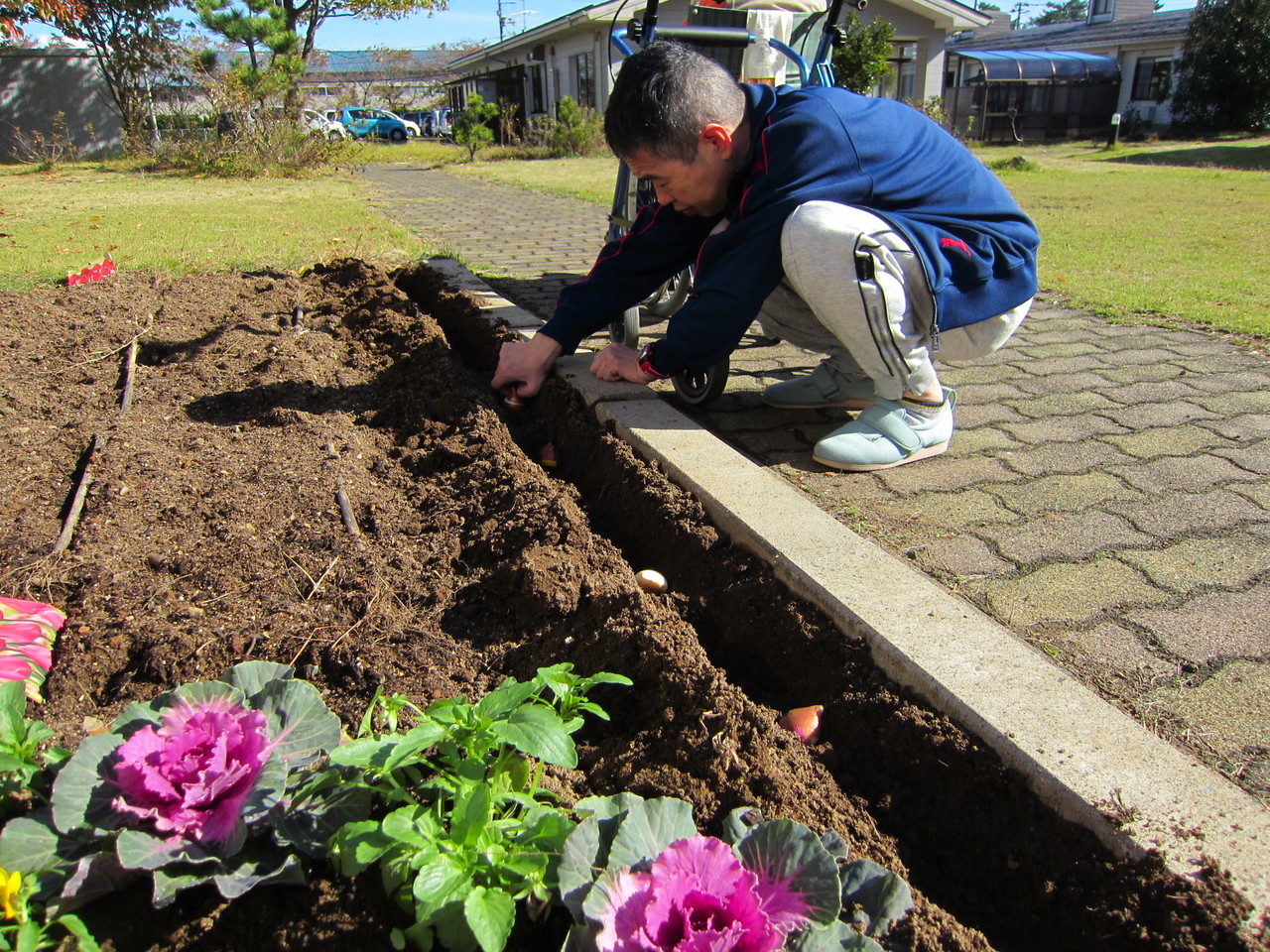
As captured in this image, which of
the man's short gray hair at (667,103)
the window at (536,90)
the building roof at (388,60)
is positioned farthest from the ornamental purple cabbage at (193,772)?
the building roof at (388,60)

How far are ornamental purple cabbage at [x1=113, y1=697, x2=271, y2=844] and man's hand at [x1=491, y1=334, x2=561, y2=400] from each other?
78.2 inches

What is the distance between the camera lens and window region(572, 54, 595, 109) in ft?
82.6

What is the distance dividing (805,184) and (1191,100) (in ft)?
90.4

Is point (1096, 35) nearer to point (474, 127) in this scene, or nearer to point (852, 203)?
point (474, 127)

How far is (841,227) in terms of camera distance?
240cm

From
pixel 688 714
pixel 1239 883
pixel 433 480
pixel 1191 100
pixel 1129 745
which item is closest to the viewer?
pixel 1239 883

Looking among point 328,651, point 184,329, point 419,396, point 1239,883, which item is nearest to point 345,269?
point 184,329

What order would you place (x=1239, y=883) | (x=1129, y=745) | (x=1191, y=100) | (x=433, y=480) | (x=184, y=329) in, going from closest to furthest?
(x=1239, y=883), (x=1129, y=745), (x=433, y=480), (x=184, y=329), (x=1191, y=100)

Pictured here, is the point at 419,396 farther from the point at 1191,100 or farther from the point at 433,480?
the point at 1191,100

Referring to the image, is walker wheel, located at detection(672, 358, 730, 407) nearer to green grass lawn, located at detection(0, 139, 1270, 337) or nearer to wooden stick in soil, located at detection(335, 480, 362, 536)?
wooden stick in soil, located at detection(335, 480, 362, 536)

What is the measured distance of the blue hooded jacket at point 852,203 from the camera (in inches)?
96.7

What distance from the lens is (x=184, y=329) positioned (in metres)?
4.04

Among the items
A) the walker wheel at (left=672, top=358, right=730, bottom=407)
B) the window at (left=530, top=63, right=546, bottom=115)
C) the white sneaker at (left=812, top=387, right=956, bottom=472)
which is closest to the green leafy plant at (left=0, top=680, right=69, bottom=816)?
the white sneaker at (left=812, top=387, right=956, bottom=472)

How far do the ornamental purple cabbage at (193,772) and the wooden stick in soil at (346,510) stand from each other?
3.52ft
